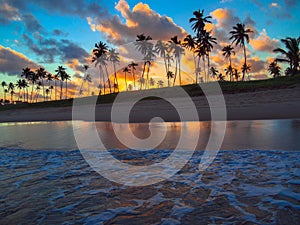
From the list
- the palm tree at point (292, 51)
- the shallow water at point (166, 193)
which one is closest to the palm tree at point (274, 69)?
the palm tree at point (292, 51)

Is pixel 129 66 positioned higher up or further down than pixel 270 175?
higher up

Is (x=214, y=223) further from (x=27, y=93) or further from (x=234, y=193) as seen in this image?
(x=27, y=93)

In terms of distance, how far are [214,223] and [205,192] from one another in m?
0.66

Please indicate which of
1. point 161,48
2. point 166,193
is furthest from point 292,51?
point 166,193

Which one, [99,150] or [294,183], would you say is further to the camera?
[99,150]

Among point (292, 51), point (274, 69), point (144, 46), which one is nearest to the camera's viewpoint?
point (292, 51)

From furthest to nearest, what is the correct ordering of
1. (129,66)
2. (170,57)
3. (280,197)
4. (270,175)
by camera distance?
(129,66) → (170,57) → (270,175) → (280,197)

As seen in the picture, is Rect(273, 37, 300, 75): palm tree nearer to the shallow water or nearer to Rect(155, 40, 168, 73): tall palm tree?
Rect(155, 40, 168, 73): tall palm tree

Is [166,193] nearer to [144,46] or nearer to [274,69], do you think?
[144,46]

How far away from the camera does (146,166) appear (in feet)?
12.5

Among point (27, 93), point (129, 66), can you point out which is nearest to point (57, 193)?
point (129, 66)

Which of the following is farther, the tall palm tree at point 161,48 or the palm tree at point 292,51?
the tall palm tree at point 161,48

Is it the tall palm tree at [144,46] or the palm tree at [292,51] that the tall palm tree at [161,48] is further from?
the palm tree at [292,51]

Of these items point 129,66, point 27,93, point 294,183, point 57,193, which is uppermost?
point 129,66
